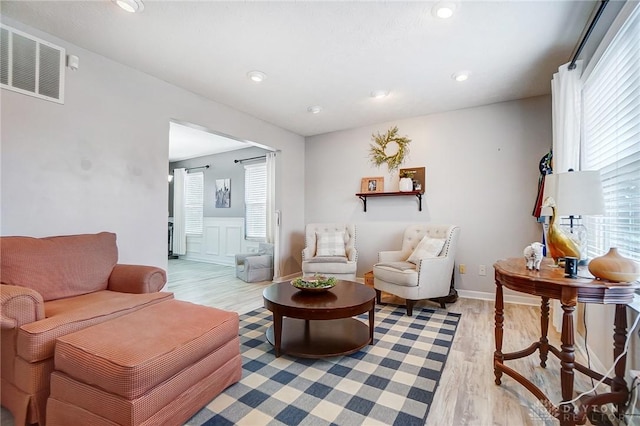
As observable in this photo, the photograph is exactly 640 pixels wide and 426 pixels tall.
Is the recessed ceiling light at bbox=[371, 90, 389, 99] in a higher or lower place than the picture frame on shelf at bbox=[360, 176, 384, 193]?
higher

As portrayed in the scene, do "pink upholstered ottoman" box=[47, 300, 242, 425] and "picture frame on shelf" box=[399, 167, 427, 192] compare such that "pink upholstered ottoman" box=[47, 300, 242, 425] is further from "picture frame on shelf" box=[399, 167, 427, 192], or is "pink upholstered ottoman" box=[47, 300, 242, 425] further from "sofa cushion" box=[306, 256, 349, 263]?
"picture frame on shelf" box=[399, 167, 427, 192]

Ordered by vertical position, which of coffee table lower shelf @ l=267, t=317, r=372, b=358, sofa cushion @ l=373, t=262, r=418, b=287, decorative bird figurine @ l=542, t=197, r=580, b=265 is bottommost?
coffee table lower shelf @ l=267, t=317, r=372, b=358

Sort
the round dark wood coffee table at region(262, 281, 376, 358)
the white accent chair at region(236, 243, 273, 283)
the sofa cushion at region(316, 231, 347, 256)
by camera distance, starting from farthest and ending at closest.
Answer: the white accent chair at region(236, 243, 273, 283)
the sofa cushion at region(316, 231, 347, 256)
the round dark wood coffee table at region(262, 281, 376, 358)

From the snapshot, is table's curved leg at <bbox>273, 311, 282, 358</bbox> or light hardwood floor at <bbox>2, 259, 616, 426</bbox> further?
table's curved leg at <bbox>273, 311, 282, 358</bbox>

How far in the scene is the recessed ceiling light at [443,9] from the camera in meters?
1.78

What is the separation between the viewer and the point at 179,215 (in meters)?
6.70

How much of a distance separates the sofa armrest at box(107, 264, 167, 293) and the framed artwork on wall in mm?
3927

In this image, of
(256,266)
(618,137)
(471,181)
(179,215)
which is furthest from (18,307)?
(179,215)

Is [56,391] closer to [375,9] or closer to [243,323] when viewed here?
[243,323]

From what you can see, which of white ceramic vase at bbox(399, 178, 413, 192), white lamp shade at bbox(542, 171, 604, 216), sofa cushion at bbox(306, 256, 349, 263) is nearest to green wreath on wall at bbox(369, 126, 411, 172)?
white ceramic vase at bbox(399, 178, 413, 192)

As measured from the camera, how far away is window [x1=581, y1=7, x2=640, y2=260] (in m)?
1.47

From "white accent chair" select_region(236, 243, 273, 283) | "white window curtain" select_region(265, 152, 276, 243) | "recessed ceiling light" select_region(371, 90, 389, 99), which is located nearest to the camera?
"recessed ceiling light" select_region(371, 90, 389, 99)

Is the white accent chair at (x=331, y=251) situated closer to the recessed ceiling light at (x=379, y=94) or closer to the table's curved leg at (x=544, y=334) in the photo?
the recessed ceiling light at (x=379, y=94)

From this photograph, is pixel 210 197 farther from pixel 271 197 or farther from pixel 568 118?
pixel 568 118
